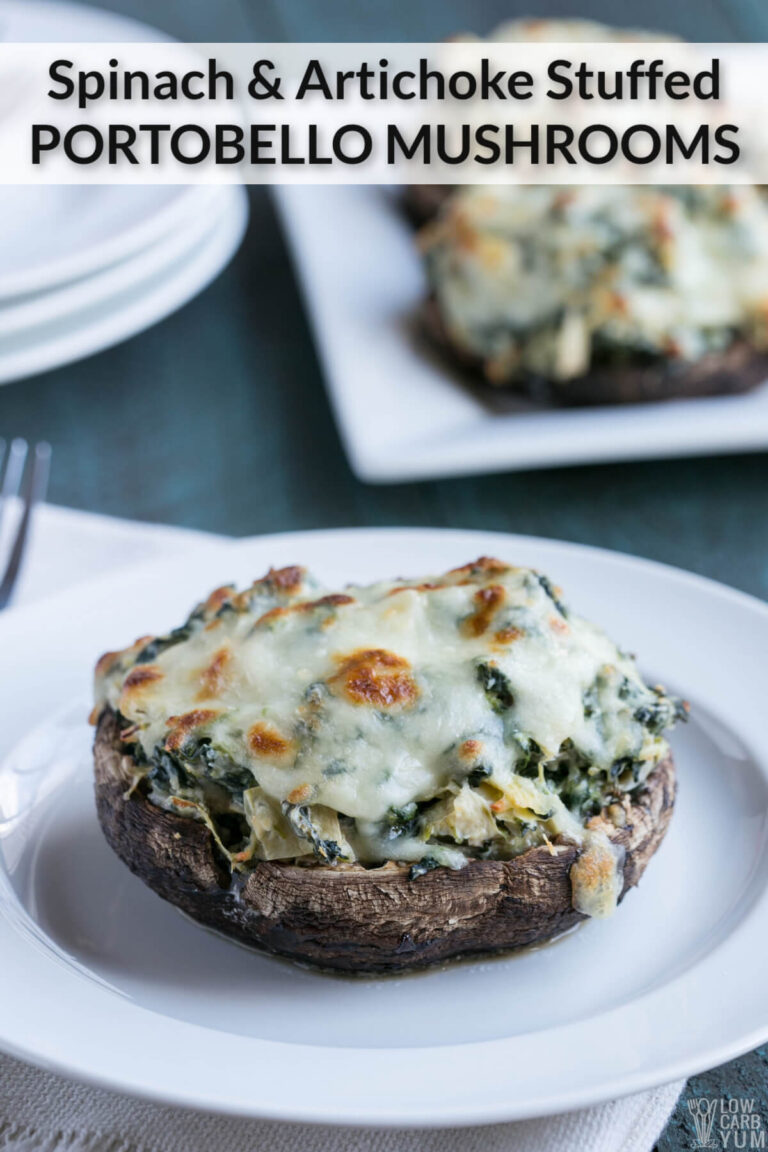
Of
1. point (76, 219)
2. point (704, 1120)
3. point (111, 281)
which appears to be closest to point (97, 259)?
point (111, 281)

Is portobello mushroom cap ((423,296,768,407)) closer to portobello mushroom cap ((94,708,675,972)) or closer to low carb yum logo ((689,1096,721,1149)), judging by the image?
portobello mushroom cap ((94,708,675,972))

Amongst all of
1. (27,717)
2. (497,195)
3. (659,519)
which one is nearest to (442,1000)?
(27,717)

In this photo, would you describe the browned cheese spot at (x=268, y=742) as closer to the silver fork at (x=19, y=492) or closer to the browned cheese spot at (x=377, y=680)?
the browned cheese spot at (x=377, y=680)

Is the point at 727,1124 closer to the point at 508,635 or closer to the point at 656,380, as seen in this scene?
the point at 508,635

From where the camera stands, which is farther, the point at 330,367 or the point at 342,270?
the point at 342,270

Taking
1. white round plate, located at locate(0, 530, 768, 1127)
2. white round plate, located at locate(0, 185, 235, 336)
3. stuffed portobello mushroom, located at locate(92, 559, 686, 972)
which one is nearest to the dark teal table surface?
white round plate, located at locate(0, 185, 235, 336)

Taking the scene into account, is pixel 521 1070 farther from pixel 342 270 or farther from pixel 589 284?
pixel 342 270
